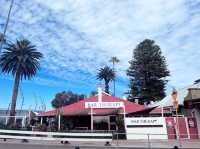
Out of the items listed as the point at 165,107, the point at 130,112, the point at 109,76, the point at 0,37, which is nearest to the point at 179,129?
the point at 130,112

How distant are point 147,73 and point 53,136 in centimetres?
4520

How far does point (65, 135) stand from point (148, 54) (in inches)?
1887

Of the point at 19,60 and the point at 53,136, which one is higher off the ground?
the point at 19,60

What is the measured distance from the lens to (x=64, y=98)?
366 ft

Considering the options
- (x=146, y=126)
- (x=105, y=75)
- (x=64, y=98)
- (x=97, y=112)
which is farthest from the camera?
(x=64, y=98)

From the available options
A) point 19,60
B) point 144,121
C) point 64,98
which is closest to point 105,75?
point 64,98

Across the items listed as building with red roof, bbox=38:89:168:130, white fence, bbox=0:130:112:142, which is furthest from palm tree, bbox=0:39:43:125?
white fence, bbox=0:130:112:142

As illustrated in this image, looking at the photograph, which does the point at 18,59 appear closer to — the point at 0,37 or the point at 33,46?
the point at 33,46

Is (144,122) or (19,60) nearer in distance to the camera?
(144,122)

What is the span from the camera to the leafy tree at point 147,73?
2564 inches

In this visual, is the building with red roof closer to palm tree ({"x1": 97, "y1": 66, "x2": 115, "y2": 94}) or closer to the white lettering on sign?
the white lettering on sign

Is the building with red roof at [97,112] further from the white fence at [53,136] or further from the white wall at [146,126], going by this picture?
the white fence at [53,136]

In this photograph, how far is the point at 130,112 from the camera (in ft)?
120

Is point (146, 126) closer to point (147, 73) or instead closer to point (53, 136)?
point (53, 136)
